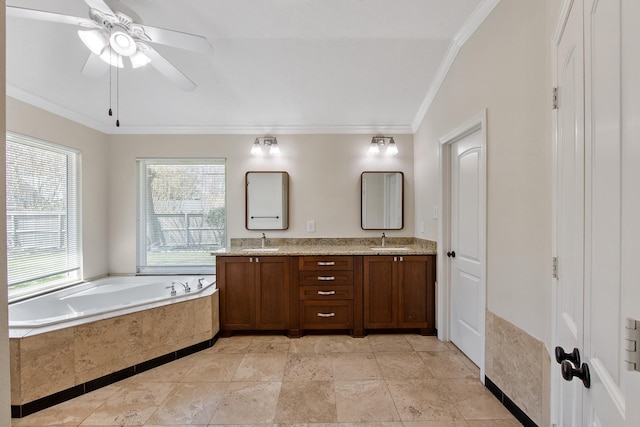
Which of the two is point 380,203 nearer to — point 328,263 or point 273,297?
point 328,263

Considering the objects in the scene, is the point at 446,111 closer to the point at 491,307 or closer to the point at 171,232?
the point at 491,307

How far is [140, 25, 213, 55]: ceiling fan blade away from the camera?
1.56m

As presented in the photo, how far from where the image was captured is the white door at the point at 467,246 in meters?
2.19

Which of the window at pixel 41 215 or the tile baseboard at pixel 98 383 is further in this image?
the window at pixel 41 215

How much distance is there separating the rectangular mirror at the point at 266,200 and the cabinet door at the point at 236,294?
64 cm

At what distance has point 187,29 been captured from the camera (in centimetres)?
208

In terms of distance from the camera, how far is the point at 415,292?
2.86 m

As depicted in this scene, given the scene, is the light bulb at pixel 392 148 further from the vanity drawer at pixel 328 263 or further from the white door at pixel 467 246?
the vanity drawer at pixel 328 263

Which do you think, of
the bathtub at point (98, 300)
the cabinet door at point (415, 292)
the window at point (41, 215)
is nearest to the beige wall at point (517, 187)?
the cabinet door at point (415, 292)

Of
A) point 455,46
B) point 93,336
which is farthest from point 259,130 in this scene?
point 93,336

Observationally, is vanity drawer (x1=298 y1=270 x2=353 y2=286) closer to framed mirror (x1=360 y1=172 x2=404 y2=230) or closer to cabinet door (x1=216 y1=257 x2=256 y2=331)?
cabinet door (x1=216 y1=257 x2=256 y2=331)

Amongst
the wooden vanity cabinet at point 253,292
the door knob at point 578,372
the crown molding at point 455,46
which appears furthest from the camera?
the wooden vanity cabinet at point 253,292

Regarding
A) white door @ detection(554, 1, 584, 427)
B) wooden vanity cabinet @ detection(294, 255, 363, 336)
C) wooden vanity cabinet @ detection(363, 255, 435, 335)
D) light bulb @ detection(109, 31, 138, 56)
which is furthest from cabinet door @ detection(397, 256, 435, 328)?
light bulb @ detection(109, 31, 138, 56)

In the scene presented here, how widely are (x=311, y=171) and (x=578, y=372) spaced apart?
9.63ft
